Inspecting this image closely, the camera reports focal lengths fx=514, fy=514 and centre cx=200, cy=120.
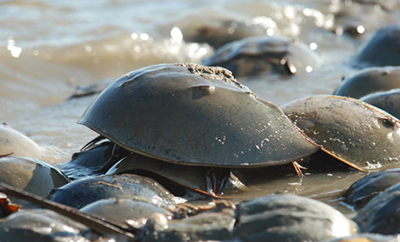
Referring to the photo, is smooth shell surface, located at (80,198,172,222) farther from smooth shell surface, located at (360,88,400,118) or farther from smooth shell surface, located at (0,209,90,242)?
smooth shell surface, located at (360,88,400,118)

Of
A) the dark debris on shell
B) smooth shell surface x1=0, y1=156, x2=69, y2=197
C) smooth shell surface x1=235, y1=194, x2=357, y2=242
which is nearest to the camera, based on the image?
smooth shell surface x1=235, y1=194, x2=357, y2=242

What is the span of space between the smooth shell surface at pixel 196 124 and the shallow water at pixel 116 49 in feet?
0.74

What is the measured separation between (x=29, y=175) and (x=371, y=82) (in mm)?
2589

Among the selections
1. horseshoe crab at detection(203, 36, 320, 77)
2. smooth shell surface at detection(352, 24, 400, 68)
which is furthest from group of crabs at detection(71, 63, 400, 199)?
smooth shell surface at detection(352, 24, 400, 68)

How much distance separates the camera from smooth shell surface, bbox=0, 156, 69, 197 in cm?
220

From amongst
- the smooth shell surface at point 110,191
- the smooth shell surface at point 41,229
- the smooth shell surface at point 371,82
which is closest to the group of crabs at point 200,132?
the smooth shell surface at point 110,191

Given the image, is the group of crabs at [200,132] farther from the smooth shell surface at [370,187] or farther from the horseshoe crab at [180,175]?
the smooth shell surface at [370,187]

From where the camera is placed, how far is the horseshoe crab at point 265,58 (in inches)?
207

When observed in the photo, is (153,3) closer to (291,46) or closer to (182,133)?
(291,46)

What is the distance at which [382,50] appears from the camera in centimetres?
545

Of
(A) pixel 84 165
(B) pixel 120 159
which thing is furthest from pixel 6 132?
(B) pixel 120 159

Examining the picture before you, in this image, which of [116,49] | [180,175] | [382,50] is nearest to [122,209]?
[180,175]

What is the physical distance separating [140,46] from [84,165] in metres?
4.29

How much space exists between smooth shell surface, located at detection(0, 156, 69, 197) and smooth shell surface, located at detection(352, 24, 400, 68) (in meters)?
4.07
